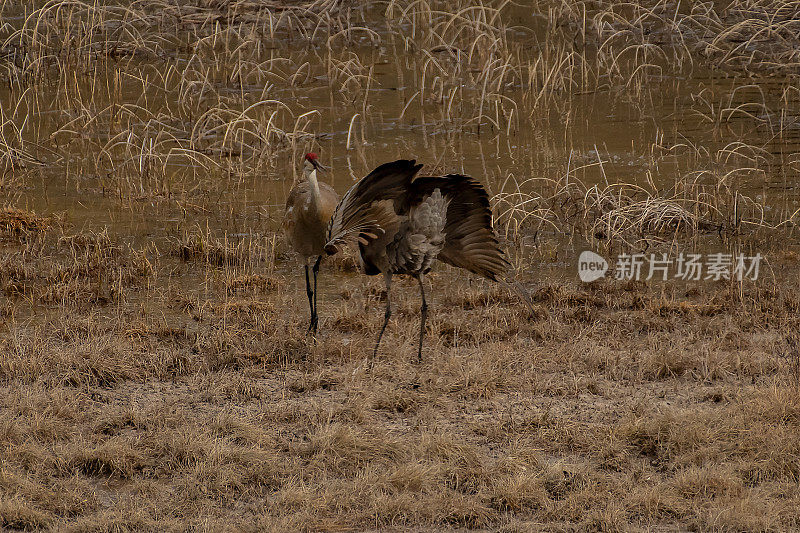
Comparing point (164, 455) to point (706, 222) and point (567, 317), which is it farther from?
point (706, 222)

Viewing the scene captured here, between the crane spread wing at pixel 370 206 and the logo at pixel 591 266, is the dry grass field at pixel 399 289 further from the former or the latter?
the crane spread wing at pixel 370 206

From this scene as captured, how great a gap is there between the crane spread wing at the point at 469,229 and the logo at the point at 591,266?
1.40 m

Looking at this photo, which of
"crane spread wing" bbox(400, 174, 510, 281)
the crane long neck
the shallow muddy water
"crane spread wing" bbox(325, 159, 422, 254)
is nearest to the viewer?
"crane spread wing" bbox(325, 159, 422, 254)

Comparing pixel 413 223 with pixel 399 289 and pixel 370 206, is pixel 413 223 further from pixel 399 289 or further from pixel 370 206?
pixel 399 289

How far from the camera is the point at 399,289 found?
8141 mm

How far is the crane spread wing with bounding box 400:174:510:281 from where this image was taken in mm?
6648

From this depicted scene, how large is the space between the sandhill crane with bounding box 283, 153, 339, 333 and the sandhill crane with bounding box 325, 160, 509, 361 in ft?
1.25

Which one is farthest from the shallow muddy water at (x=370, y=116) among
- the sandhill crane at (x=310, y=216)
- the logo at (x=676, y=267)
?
the sandhill crane at (x=310, y=216)

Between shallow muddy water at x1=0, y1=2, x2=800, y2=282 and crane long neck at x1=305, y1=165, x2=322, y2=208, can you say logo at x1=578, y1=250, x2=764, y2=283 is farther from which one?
crane long neck at x1=305, y1=165, x2=322, y2=208

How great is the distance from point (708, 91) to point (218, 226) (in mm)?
A: 5969

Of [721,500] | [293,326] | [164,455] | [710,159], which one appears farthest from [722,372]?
[710,159]

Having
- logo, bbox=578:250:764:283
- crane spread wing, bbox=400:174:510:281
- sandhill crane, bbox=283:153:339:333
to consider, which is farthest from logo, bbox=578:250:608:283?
sandhill crane, bbox=283:153:339:333

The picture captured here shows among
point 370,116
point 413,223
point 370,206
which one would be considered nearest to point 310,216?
point 370,206

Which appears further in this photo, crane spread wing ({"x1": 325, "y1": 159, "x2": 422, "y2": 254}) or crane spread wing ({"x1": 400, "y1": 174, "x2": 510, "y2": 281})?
crane spread wing ({"x1": 400, "y1": 174, "x2": 510, "y2": 281})
